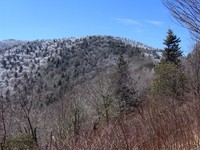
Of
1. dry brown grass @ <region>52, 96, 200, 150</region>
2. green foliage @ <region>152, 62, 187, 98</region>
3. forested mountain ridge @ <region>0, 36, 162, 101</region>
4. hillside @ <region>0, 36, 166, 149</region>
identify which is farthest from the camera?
forested mountain ridge @ <region>0, 36, 162, 101</region>

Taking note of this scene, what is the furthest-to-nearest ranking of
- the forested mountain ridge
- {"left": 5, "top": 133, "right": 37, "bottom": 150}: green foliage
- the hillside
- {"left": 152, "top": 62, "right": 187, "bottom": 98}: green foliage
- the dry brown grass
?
the forested mountain ridge, the hillside, {"left": 152, "top": 62, "right": 187, "bottom": 98}: green foliage, {"left": 5, "top": 133, "right": 37, "bottom": 150}: green foliage, the dry brown grass

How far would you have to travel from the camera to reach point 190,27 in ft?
12.4

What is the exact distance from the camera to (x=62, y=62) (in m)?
154

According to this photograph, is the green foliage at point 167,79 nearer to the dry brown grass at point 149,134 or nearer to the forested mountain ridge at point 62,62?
the dry brown grass at point 149,134

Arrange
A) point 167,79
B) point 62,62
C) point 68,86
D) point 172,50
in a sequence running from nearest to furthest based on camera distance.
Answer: point 167,79 < point 172,50 < point 68,86 < point 62,62

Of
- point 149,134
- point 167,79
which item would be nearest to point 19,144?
point 167,79

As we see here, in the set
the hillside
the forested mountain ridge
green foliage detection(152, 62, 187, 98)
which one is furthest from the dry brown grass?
the forested mountain ridge

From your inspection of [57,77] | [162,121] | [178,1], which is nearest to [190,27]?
[178,1]

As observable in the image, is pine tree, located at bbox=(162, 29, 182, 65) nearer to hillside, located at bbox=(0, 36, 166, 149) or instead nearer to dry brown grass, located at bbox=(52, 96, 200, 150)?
hillside, located at bbox=(0, 36, 166, 149)

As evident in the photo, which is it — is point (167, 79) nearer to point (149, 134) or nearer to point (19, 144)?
point (19, 144)

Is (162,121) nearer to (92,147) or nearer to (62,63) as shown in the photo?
(92,147)

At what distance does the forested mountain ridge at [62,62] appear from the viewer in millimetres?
123988

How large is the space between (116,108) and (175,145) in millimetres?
32445

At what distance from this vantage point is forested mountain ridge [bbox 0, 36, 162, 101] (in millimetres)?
123988
